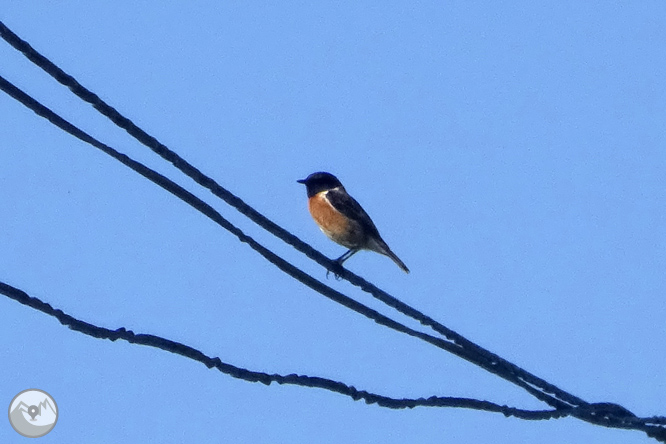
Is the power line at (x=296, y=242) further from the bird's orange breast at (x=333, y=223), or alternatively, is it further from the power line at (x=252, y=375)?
the bird's orange breast at (x=333, y=223)

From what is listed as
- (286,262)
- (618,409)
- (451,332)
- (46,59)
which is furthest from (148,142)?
(618,409)

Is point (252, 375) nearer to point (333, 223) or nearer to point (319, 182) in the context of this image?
point (333, 223)

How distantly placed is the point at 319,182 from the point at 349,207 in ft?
2.28

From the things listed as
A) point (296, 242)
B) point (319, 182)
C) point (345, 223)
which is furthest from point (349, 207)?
point (296, 242)

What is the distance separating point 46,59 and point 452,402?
2.81 meters

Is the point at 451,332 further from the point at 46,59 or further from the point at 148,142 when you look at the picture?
the point at 46,59

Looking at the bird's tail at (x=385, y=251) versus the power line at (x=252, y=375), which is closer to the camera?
the power line at (x=252, y=375)

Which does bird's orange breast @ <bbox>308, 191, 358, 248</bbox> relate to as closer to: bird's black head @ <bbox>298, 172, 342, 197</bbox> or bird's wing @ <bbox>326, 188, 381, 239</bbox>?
bird's wing @ <bbox>326, 188, 381, 239</bbox>

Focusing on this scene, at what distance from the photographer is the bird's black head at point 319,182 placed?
1108 centimetres

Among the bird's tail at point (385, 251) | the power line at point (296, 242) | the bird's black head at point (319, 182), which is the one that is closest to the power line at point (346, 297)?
the power line at point (296, 242)

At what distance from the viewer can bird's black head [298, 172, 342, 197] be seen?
1108 cm

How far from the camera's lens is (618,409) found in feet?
19.0

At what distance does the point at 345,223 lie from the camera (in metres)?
10.4

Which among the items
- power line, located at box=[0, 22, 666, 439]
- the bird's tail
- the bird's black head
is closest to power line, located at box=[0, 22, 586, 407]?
power line, located at box=[0, 22, 666, 439]
